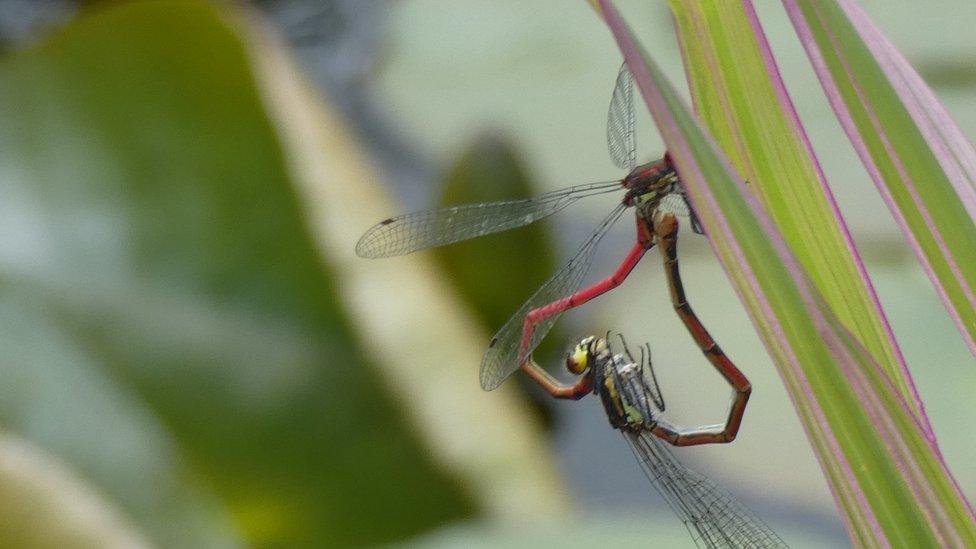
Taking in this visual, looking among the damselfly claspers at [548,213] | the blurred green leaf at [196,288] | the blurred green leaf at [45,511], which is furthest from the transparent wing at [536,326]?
the blurred green leaf at [196,288]

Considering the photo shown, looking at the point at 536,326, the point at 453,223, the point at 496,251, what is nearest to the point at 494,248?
the point at 496,251

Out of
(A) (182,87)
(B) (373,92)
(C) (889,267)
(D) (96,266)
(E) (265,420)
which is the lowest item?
(C) (889,267)

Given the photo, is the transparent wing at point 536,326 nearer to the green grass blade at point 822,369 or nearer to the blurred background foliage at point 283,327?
the green grass blade at point 822,369

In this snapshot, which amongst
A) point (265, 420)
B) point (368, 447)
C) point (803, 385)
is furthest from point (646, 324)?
point (803, 385)

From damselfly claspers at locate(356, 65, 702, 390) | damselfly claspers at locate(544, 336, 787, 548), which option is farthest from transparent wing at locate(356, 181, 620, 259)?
damselfly claspers at locate(544, 336, 787, 548)

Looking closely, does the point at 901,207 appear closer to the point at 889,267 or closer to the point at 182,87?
the point at 889,267

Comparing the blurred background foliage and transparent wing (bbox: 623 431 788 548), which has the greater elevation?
the blurred background foliage

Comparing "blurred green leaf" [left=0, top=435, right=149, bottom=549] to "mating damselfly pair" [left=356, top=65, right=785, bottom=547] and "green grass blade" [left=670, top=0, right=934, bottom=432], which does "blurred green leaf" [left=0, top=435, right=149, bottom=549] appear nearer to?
"mating damselfly pair" [left=356, top=65, right=785, bottom=547]

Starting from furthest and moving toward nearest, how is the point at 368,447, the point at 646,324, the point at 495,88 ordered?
the point at 495,88 < the point at 646,324 < the point at 368,447
